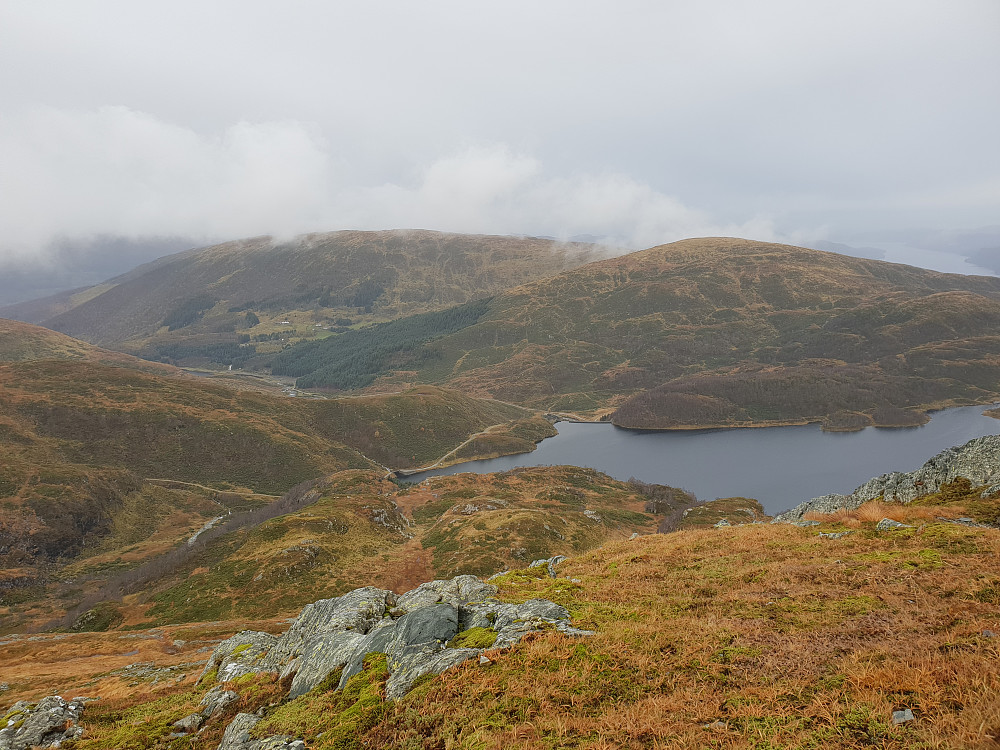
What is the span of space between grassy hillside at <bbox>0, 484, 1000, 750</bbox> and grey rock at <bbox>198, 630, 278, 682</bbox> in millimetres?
1524

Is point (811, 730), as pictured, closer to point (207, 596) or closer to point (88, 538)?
point (207, 596)

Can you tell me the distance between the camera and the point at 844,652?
1152 cm

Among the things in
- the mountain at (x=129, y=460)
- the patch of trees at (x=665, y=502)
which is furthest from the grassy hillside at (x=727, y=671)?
the mountain at (x=129, y=460)

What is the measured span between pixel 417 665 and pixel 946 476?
97.9 feet

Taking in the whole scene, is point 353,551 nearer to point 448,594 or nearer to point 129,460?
point 448,594

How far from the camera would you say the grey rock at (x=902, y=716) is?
7.96 metres

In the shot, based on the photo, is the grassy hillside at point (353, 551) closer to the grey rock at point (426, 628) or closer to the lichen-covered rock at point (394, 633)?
the lichen-covered rock at point (394, 633)

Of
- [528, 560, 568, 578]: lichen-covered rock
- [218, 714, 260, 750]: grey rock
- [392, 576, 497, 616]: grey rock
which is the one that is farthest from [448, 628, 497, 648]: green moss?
[528, 560, 568, 578]: lichen-covered rock

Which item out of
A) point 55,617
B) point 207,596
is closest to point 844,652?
point 207,596

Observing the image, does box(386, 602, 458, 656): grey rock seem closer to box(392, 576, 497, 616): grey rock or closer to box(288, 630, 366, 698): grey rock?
box(392, 576, 497, 616): grey rock

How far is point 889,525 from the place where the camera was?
69.7ft

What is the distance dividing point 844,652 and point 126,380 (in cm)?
22332

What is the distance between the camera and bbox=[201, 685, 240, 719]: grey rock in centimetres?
1630

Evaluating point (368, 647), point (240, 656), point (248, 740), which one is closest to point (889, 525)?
point (368, 647)
